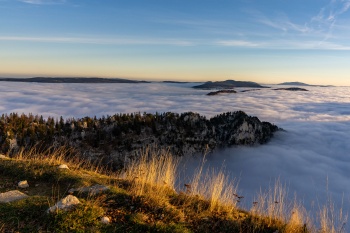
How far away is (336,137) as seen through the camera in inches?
1677

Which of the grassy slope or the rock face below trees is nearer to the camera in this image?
the grassy slope

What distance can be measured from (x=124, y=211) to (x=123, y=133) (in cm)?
1546

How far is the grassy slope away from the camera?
4328 mm

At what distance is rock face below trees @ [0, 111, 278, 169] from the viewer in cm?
1686

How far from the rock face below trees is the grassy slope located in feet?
28.9

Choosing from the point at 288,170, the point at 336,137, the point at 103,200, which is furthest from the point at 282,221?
the point at 336,137

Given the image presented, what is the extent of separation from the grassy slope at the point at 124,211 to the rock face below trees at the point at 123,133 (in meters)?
8.80

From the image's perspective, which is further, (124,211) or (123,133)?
(123,133)

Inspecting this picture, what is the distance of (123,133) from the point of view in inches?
797

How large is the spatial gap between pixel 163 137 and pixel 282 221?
16.5m

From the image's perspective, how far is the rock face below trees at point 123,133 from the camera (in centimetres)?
1686

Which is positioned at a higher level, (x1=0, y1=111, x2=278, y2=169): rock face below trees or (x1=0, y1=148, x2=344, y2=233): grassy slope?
(x1=0, y1=148, x2=344, y2=233): grassy slope

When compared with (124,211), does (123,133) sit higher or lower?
lower

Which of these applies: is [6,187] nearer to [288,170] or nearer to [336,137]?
[288,170]
